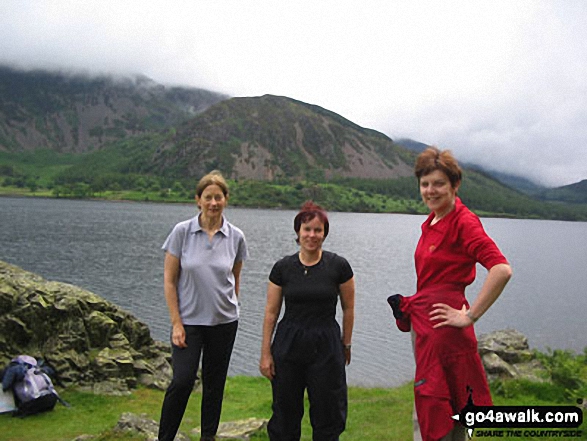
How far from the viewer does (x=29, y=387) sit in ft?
30.0

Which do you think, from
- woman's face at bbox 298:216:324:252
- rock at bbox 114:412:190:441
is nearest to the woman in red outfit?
woman's face at bbox 298:216:324:252

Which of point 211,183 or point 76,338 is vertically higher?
point 211,183

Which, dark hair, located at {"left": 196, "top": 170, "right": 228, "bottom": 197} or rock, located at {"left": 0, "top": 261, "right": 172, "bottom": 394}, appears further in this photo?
rock, located at {"left": 0, "top": 261, "right": 172, "bottom": 394}

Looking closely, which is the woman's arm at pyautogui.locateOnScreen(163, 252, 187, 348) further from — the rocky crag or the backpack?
the rocky crag

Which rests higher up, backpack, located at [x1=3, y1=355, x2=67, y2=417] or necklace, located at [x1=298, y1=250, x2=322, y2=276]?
necklace, located at [x1=298, y1=250, x2=322, y2=276]

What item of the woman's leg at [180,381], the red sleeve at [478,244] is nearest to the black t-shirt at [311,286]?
the woman's leg at [180,381]

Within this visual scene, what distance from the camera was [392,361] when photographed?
24469 millimetres

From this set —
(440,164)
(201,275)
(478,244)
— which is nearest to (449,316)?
(478,244)

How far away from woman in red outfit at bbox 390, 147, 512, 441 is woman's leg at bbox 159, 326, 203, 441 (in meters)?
2.67

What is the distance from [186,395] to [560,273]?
68540 mm

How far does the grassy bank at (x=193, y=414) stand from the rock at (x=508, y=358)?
5.04ft

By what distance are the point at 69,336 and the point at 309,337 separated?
8401 mm

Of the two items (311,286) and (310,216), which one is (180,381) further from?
(310,216)

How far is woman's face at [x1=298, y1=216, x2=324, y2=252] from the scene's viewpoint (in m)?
5.06
